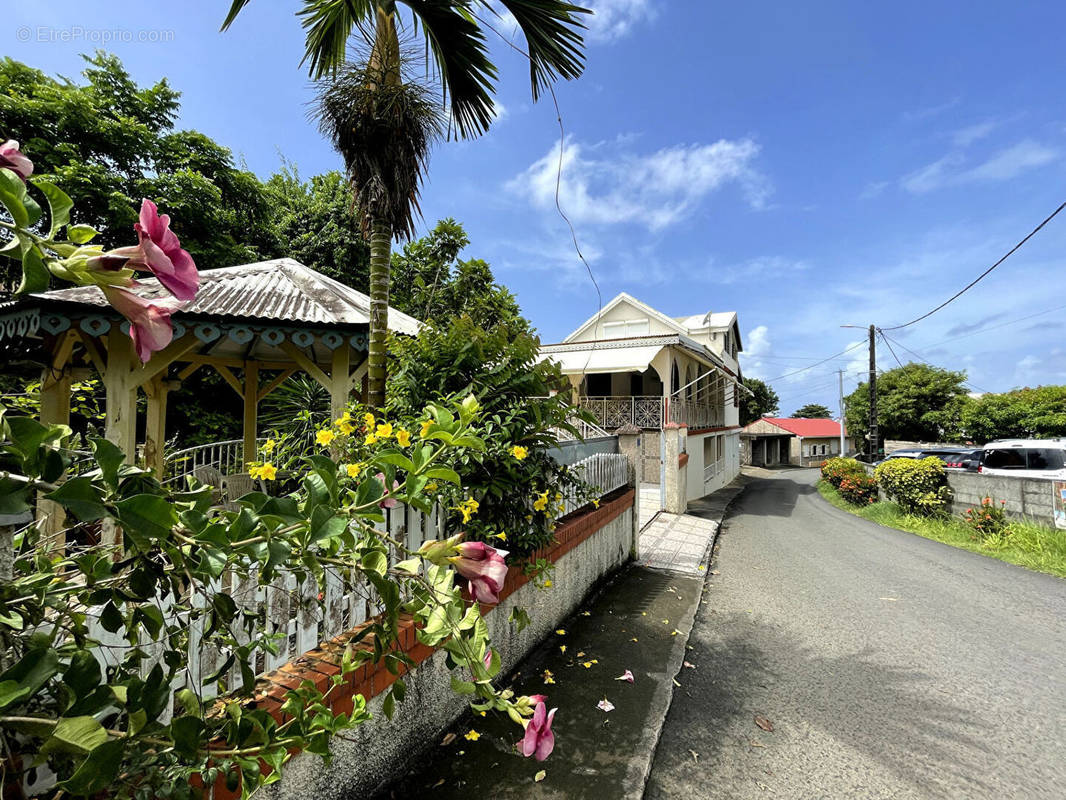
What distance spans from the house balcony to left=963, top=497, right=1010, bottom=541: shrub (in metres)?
7.73

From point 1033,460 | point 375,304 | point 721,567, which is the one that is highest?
point 375,304

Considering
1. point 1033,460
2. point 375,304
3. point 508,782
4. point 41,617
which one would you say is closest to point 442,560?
point 41,617

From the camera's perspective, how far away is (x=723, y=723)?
3.28 m

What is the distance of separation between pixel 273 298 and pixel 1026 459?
760 inches

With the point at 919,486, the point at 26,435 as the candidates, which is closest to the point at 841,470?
the point at 919,486

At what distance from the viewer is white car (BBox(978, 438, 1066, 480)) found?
1259 cm

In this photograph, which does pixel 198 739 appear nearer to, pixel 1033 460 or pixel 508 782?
pixel 508 782

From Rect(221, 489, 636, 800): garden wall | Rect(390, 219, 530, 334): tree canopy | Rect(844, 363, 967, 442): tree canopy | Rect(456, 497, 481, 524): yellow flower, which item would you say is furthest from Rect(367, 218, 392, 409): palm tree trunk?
Rect(844, 363, 967, 442): tree canopy

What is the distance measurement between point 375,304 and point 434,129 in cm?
174

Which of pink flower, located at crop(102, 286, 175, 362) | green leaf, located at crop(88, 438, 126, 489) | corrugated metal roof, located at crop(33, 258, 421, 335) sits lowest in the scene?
green leaf, located at crop(88, 438, 126, 489)

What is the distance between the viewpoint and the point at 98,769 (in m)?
0.74

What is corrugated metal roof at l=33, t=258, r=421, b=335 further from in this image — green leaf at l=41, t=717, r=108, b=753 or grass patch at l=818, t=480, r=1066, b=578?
grass patch at l=818, t=480, r=1066, b=578

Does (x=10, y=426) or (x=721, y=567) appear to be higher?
(x=10, y=426)

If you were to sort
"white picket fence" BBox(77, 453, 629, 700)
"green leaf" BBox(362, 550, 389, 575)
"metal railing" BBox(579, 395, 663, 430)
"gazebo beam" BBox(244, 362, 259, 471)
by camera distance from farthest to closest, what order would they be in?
"metal railing" BBox(579, 395, 663, 430), "gazebo beam" BBox(244, 362, 259, 471), "white picket fence" BBox(77, 453, 629, 700), "green leaf" BBox(362, 550, 389, 575)
